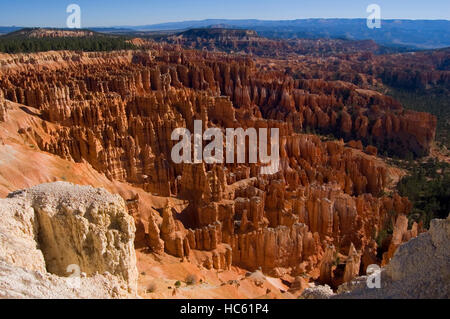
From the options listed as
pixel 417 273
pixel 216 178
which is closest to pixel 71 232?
pixel 417 273

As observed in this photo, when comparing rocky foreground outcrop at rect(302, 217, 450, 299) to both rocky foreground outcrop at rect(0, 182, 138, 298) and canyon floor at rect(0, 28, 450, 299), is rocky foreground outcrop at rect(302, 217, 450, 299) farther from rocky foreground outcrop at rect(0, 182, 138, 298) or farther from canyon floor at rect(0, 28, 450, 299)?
rocky foreground outcrop at rect(0, 182, 138, 298)

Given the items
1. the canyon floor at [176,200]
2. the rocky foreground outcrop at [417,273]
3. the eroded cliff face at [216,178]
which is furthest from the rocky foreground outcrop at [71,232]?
the eroded cliff face at [216,178]

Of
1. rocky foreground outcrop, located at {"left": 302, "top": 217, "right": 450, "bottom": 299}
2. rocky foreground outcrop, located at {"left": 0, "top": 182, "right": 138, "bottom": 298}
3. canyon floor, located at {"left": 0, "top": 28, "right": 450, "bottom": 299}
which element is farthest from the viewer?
canyon floor, located at {"left": 0, "top": 28, "right": 450, "bottom": 299}

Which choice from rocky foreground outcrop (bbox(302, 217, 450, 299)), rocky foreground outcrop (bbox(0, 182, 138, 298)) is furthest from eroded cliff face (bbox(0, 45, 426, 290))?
rocky foreground outcrop (bbox(302, 217, 450, 299))

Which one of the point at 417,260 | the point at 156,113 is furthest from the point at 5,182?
the point at 156,113

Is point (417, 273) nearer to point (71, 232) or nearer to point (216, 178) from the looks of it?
point (71, 232)
